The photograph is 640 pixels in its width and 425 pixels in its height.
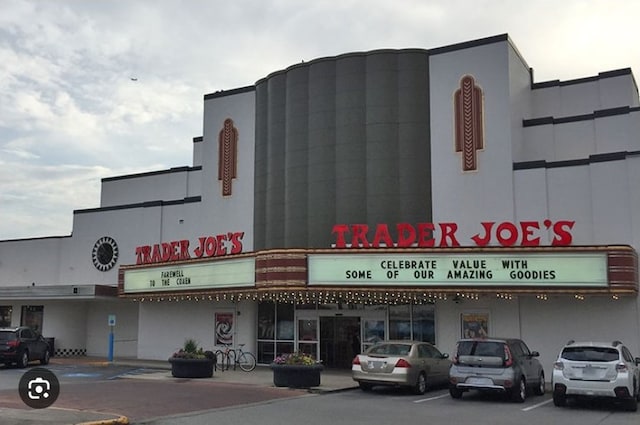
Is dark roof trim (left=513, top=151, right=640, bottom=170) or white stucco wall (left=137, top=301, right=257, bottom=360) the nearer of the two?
dark roof trim (left=513, top=151, right=640, bottom=170)

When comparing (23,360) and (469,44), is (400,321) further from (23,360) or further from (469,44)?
(23,360)

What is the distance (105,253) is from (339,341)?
14.4 meters

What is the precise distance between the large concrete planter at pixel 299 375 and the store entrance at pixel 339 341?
810cm

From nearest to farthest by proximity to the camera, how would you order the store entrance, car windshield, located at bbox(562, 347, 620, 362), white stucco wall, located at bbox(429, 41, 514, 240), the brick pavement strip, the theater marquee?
1. the brick pavement strip
2. car windshield, located at bbox(562, 347, 620, 362)
3. the theater marquee
4. white stucco wall, located at bbox(429, 41, 514, 240)
5. the store entrance

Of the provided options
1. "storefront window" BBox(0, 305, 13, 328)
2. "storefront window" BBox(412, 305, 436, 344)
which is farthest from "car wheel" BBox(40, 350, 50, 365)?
"storefront window" BBox(412, 305, 436, 344)

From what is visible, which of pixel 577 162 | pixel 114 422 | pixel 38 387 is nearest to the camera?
pixel 38 387

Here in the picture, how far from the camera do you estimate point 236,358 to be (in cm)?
3078

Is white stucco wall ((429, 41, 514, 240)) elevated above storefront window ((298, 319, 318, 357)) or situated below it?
above

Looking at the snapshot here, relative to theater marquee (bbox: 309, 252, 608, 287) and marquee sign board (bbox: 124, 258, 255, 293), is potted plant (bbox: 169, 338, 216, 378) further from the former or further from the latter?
theater marquee (bbox: 309, 252, 608, 287)

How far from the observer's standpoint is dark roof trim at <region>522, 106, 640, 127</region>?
2706cm

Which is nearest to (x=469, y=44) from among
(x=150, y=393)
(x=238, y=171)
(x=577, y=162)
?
(x=577, y=162)

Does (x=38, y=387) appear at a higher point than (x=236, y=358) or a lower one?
higher

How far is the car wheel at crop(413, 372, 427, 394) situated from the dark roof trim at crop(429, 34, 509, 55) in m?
14.2

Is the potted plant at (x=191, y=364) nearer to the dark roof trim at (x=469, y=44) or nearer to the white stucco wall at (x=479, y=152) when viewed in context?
the white stucco wall at (x=479, y=152)
